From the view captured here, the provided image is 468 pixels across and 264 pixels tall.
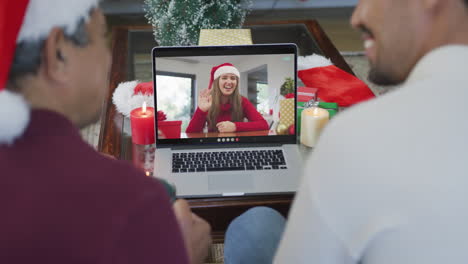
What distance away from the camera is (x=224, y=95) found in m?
1.36

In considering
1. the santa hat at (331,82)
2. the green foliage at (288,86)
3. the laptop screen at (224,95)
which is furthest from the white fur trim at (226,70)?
the santa hat at (331,82)

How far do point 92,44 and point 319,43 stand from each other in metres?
1.40

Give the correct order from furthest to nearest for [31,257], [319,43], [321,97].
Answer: [319,43] → [321,97] → [31,257]

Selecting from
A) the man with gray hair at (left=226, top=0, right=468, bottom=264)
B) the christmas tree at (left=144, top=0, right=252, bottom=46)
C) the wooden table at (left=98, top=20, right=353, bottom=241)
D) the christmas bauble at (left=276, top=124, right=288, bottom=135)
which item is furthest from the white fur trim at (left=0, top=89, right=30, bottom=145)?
the christmas tree at (left=144, top=0, right=252, bottom=46)

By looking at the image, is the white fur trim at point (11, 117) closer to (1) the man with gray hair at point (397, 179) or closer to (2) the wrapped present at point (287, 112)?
(1) the man with gray hair at point (397, 179)

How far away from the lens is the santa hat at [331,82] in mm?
1570

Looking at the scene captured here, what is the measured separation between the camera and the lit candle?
1326 mm

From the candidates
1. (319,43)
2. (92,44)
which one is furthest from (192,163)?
(319,43)

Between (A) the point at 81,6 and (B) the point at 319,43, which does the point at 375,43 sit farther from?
(B) the point at 319,43

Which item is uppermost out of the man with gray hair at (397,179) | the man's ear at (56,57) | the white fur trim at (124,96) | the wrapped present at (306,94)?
the man's ear at (56,57)

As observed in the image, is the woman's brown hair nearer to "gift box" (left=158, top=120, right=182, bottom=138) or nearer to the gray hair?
"gift box" (left=158, top=120, right=182, bottom=138)

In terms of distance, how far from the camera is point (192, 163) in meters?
Answer: 1.28

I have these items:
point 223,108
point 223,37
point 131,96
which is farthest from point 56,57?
point 223,37

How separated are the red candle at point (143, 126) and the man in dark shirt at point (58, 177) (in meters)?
0.66
